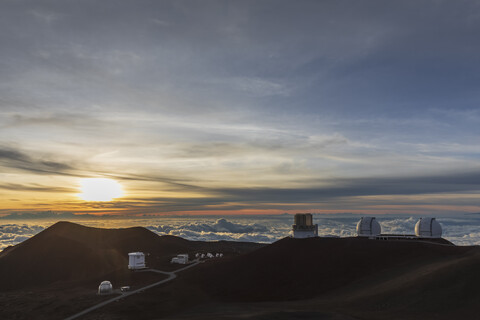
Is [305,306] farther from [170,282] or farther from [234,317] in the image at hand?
[170,282]

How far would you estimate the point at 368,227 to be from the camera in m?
77.0

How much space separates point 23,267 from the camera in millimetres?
114000

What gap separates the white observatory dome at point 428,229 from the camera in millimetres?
73000

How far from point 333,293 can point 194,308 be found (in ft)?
69.2

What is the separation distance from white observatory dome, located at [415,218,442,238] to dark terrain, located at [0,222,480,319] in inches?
311

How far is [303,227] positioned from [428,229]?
81.7ft

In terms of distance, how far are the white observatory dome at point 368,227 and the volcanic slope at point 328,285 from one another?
19.8 feet

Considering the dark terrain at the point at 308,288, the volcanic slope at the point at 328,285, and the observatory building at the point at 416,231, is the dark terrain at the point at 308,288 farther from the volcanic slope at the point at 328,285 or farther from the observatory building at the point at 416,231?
the observatory building at the point at 416,231

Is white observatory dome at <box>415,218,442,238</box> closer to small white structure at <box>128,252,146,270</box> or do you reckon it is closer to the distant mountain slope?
the distant mountain slope

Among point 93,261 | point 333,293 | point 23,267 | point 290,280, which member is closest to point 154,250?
point 93,261

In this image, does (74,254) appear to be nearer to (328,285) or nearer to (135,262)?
(135,262)

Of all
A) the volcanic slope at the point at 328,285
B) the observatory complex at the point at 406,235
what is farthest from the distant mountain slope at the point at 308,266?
the observatory complex at the point at 406,235

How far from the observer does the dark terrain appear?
43.1 m

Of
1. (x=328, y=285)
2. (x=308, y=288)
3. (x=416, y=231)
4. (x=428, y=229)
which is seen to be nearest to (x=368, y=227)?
(x=416, y=231)
